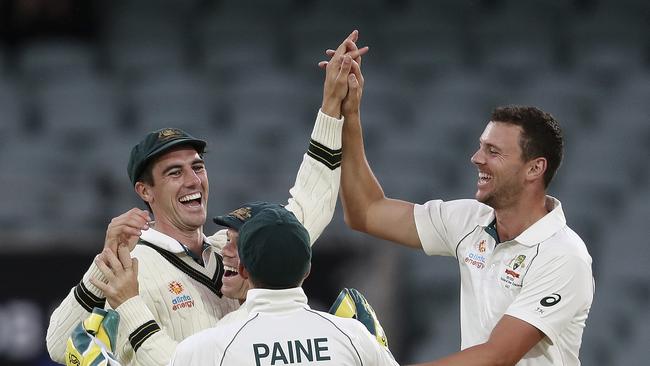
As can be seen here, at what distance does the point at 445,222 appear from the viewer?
4516mm

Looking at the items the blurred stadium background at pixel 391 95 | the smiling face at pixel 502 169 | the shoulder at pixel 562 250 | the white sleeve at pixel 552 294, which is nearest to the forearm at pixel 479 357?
the white sleeve at pixel 552 294

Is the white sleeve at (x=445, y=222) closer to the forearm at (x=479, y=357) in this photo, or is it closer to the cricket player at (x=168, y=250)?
the cricket player at (x=168, y=250)

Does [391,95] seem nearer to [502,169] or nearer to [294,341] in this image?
[502,169]

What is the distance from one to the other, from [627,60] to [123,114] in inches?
159

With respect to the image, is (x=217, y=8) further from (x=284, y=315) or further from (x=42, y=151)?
(x=284, y=315)

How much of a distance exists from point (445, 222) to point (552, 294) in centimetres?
58

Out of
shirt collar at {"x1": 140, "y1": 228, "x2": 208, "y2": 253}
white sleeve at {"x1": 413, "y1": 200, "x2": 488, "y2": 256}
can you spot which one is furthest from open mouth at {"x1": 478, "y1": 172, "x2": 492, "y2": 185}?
shirt collar at {"x1": 140, "y1": 228, "x2": 208, "y2": 253}

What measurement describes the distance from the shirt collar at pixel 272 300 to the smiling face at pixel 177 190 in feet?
3.20

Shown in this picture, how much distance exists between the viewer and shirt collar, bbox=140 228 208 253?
4.11 meters

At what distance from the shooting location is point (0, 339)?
22.3 feet

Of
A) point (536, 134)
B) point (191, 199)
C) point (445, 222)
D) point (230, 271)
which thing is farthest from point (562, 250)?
point (191, 199)

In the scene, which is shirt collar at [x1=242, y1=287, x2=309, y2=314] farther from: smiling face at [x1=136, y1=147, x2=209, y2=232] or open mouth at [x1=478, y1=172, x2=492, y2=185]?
open mouth at [x1=478, y1=172, x2=492, y2=185]

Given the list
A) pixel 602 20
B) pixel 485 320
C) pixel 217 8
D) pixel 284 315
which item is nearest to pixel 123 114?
pixel 217 8

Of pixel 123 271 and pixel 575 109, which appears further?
pixel 575 109
